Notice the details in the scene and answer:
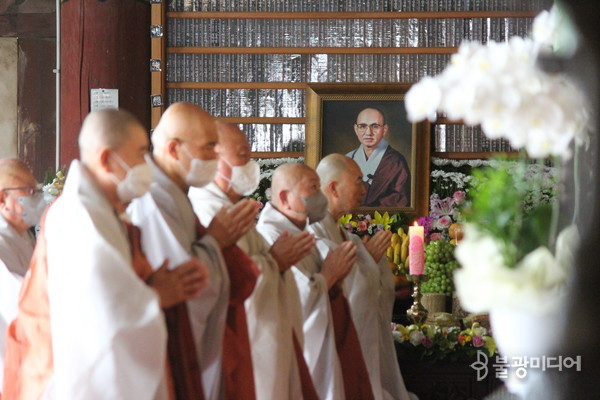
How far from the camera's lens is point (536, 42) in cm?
200

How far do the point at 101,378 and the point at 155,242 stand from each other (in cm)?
49

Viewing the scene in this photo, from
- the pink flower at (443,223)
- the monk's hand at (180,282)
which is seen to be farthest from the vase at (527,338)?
the pink flower at (443,223)

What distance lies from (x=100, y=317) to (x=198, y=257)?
0.48 m

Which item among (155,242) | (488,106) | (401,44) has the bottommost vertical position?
(155,242)

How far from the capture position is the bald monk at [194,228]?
9.87 feet

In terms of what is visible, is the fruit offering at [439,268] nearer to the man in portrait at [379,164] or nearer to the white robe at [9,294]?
the man in portrait at [379,164]

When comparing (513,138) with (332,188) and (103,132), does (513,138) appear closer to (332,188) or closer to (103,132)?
(103,132)

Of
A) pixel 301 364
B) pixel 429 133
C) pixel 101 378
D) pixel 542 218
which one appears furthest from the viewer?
pixel 429 133

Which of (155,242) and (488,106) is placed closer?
(488,106)

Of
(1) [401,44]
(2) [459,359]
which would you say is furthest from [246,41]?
(2) [459,359]

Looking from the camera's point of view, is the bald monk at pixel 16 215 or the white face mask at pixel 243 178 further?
the bald monk at pixel 16 215

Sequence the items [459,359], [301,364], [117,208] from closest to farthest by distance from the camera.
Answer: [117,208] → [301,364] → [459,359]

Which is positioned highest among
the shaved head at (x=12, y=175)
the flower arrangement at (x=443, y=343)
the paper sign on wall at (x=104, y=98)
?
the paper sign on wall at (x=104, y=98)

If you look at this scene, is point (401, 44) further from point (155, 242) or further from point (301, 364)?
point (155, 242)
